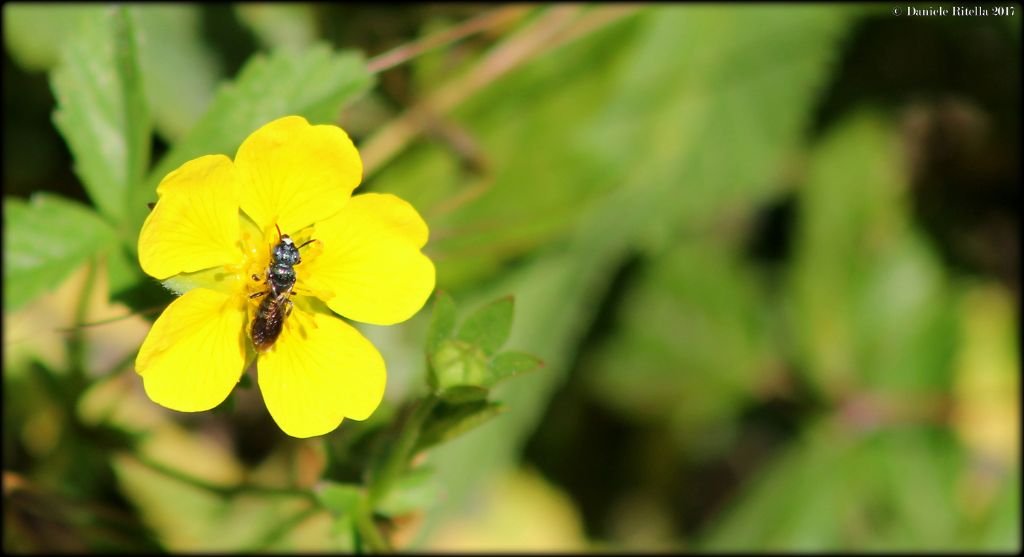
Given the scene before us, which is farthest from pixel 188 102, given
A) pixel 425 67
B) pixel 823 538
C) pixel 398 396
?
pixel 823 538

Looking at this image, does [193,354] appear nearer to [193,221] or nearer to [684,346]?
[193,221]

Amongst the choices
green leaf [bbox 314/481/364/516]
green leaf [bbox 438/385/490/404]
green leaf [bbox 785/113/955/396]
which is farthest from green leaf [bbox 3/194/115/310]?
green leaf [bbox 785/113/955/396]

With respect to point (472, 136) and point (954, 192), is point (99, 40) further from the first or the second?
point (954, 192)

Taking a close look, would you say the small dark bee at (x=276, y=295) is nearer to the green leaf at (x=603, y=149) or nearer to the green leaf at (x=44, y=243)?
the green leaf at (x=44, y=243)

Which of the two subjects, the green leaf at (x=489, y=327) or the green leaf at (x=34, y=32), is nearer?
the green leaf at (x=489, y=327)

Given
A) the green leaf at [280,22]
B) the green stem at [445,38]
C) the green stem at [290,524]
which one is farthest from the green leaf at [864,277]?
the green stem at [290,524]
